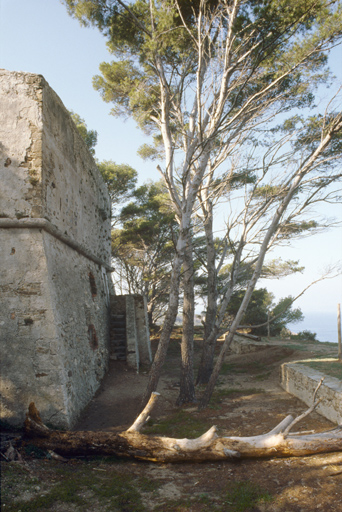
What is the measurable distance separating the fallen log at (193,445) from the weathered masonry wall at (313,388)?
1.23 m

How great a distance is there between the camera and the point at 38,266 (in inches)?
223

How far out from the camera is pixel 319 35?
712cm

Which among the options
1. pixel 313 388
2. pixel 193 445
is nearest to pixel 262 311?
pixel 313 388

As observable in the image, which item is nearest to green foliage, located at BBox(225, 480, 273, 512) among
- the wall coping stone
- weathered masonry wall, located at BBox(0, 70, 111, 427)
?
weathered masonry wall, located at BBox(0, 70, 111, 427)

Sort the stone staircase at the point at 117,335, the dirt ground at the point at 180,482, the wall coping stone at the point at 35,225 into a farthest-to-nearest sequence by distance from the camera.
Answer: the stone staircase at the point at 117,335 → the wall coping stone at the point at 35,225 → the dirt ground at the point at 180,482

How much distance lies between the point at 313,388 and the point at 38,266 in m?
5.38

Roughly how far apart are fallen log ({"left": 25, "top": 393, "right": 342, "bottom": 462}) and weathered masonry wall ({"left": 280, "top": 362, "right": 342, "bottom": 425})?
1.23 meters

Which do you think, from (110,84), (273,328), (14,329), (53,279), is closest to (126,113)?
(110,84)

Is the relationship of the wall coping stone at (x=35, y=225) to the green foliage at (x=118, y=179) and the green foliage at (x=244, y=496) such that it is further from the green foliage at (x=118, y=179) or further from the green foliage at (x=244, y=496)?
the green foliage at (x=118, y=179)

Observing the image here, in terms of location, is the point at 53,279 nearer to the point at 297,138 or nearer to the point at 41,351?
the point at 41,351

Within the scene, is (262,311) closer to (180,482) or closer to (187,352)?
(187,352)

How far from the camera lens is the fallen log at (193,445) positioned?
442 cm

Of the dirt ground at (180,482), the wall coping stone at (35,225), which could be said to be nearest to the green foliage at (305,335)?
the dirt ground at (180,482)

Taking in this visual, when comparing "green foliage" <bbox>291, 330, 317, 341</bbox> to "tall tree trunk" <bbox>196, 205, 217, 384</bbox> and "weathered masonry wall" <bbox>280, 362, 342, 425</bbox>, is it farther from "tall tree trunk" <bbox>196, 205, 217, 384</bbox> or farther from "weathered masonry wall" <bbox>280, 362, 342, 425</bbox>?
"tall tree trunk" <bbox>196, 205, 217, 384</bbox>
